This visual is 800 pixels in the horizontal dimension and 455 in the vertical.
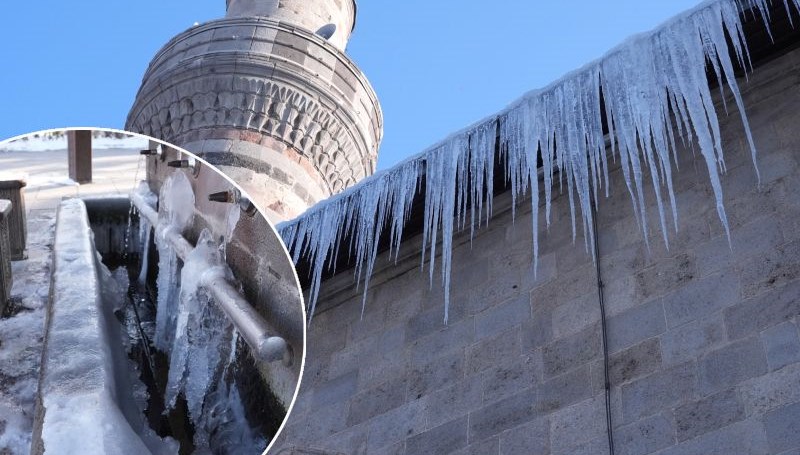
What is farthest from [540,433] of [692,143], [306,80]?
[306,80]

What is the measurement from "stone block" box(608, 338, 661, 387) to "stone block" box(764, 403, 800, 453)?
0.67 m

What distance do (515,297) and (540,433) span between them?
100cm

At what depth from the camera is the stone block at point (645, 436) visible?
16.0ft

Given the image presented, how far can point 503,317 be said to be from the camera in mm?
6172

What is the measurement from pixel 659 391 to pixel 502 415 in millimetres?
870

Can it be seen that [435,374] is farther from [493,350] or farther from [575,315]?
[575,315]

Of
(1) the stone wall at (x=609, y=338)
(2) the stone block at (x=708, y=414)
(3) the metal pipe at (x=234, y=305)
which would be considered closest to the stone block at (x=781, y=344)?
(1) the stone wall at (x=609, y=338)

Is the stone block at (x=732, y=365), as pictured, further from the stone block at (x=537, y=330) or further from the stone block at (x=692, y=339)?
the stone block at (x=537, y=330)

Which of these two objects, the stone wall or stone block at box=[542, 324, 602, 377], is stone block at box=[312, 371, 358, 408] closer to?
the stone wall

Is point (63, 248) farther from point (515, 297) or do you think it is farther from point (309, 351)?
point (309, 351)

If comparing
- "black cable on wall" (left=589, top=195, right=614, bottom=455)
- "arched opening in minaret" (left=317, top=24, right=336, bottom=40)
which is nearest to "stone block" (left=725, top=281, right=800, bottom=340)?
"black cable on wall" (left=589, top=195, right=614, bottom=455)

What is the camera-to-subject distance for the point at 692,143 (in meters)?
6.03

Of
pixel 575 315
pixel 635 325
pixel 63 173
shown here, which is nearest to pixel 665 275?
pixel 635 325

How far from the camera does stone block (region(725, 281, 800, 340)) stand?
Result: 16.1 feet
